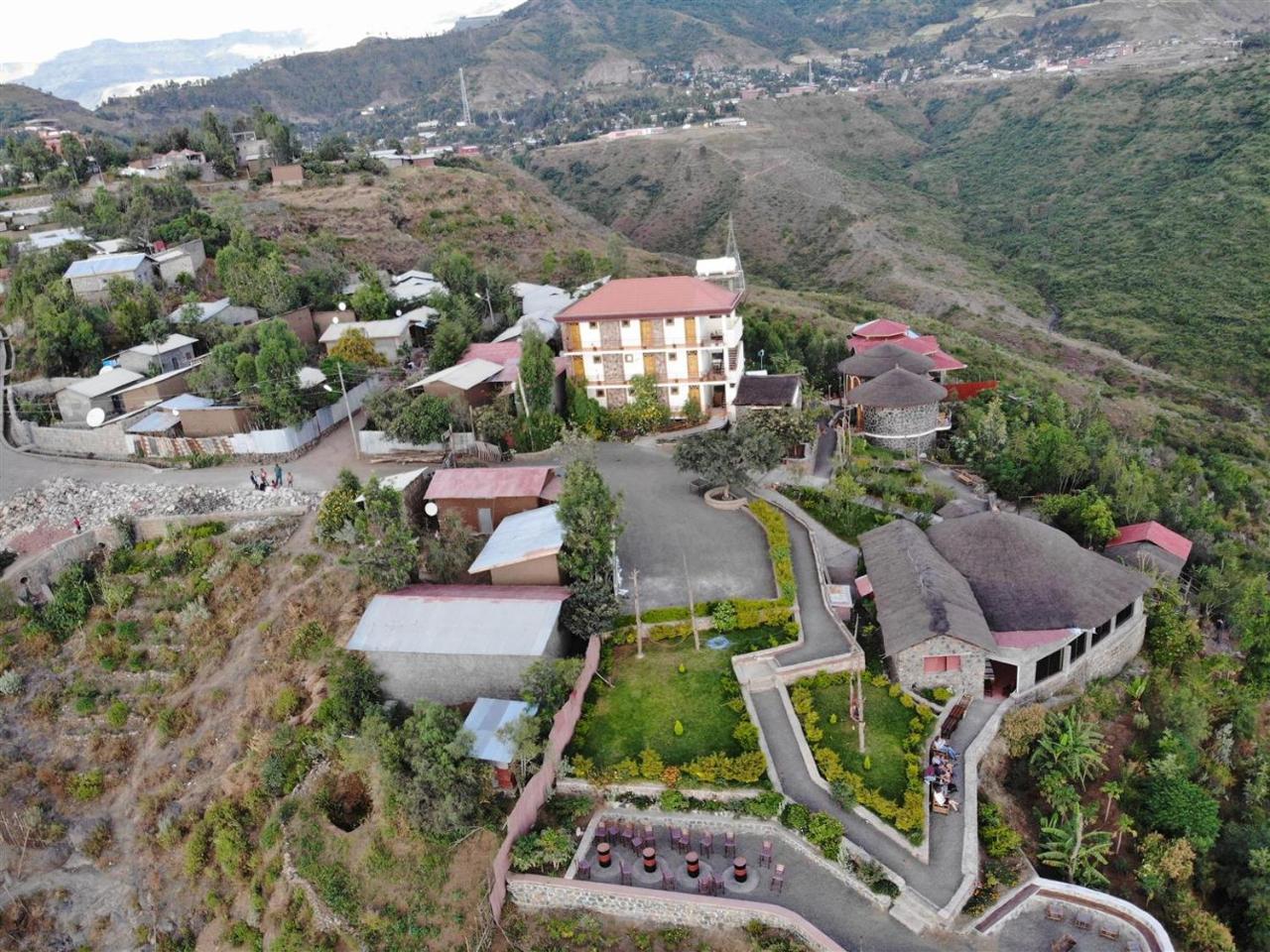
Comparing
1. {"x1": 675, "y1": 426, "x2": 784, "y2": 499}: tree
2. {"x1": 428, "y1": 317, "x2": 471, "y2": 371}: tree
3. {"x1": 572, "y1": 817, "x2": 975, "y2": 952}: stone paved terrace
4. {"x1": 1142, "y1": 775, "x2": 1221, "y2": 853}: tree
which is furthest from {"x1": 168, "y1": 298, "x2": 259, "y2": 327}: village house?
{"x1": 1142, "y1": 775, "x2": 1221, "y2": 853}: tree

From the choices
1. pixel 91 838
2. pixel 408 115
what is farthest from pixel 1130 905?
pixel 408 115

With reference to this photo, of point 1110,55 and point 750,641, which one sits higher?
point 1110,55

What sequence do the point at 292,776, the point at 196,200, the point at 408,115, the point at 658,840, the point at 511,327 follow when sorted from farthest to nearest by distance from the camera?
the point at 408,115, the point at 196,200, the point at 511,327, the point at 292,776, the point at 658,840

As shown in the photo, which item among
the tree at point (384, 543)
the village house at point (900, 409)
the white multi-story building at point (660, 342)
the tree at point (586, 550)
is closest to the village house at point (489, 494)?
the tree at point (384, 543)

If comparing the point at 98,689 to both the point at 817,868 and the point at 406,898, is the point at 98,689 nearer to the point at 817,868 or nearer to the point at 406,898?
the point at 406,898

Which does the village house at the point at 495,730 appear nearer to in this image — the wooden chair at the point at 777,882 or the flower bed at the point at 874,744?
the wooden chair at the point at 777,882

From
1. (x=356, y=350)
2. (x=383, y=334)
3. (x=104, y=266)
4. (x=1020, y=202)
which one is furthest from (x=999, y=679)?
(x=1020, y=202)
